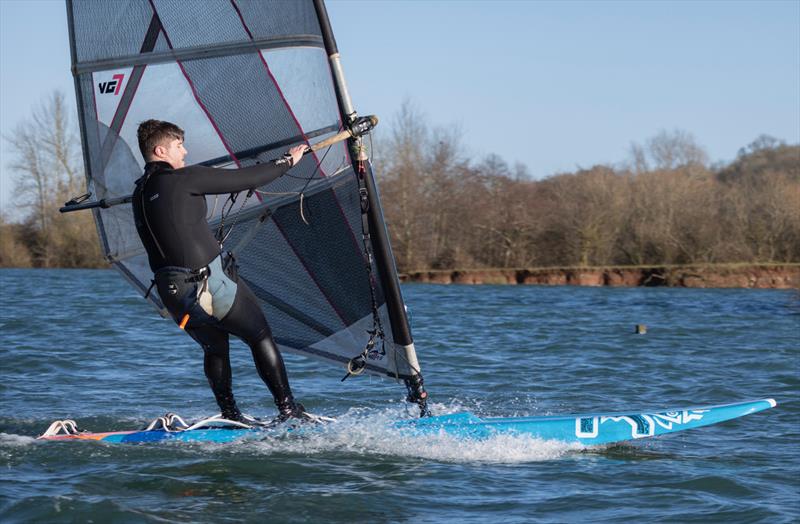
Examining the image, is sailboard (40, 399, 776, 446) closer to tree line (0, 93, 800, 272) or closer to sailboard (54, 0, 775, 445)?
sailboard (54, 0, 775, 445)

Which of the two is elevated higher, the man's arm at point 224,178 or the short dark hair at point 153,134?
the short dark hair at point 153,134

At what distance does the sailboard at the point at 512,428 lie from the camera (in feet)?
19.4

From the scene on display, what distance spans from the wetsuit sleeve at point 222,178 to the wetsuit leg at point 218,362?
0.81 metres

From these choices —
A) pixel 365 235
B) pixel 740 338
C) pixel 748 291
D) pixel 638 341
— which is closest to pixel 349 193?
pixel 365 235

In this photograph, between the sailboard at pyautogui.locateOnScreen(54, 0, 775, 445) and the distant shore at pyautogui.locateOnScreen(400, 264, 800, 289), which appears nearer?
the sailboard at pyautogui.locateOnScreen(54, 0, 775, 445)

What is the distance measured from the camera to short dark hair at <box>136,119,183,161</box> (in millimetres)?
5277

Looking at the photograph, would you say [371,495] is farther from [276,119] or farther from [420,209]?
[420,209]

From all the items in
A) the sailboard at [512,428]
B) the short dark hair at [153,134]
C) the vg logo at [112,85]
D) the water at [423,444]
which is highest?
the vg logo at [112,85]

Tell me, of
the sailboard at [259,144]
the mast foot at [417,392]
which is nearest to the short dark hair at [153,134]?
the sailboard at [259,144]

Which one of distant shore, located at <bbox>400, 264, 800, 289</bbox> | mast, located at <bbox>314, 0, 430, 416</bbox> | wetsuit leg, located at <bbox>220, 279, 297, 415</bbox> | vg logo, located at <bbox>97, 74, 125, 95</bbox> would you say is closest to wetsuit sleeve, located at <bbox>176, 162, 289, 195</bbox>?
wetsuit leg, located at <bbox>220, 279, 297, 415</bbox>

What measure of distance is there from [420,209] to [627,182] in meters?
8.92

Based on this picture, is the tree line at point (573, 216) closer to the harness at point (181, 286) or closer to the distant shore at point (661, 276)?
the distant shore at point (661, 276)

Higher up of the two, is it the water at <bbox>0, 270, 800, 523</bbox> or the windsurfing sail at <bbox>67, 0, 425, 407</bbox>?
the windsurfing sail at <bbox>67, 0, 425, 407</bbox>

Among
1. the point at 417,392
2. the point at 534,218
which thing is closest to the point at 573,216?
the point at 534,218
